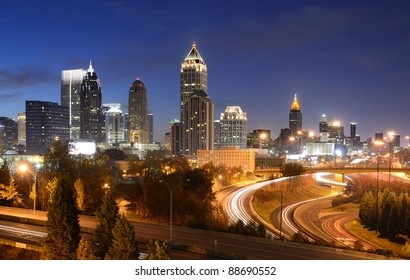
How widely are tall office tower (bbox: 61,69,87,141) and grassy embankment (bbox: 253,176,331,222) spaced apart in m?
92.8

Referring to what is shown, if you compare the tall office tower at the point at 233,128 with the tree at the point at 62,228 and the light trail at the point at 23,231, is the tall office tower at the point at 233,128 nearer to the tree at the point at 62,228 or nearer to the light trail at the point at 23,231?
the light trail at the point at 23,231

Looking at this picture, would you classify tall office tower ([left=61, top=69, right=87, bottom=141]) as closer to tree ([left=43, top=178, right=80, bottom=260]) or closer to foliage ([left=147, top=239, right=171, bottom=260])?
tree ([left=43, top=178, right=80, bottom=260])

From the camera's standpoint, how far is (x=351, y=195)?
120 feet

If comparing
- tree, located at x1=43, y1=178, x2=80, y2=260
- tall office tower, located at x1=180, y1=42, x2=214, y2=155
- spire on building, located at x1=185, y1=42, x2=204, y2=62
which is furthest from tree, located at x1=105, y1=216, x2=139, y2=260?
spire on building, located at x1=185, y1=42, x2=204, y2=62

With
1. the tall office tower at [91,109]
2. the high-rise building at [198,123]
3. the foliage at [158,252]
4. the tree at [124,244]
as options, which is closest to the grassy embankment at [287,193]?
the tree at [124,244]

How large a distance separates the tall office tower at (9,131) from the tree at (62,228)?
3406 inches

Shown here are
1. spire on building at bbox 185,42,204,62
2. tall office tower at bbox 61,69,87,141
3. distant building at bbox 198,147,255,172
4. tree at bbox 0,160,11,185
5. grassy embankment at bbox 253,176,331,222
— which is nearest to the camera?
tree at bbox 0,160,11,185

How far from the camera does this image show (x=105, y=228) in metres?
10.6

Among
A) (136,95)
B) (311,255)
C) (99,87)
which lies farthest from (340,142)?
(311,255)

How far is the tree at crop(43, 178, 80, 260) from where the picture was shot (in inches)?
404

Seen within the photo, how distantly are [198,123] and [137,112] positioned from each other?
45.1 meters

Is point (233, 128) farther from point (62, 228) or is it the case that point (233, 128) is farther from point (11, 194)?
point (62, 228)

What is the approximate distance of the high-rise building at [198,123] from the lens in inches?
3472

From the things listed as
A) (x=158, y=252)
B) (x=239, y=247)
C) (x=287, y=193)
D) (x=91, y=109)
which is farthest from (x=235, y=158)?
(x=91, y=109)
